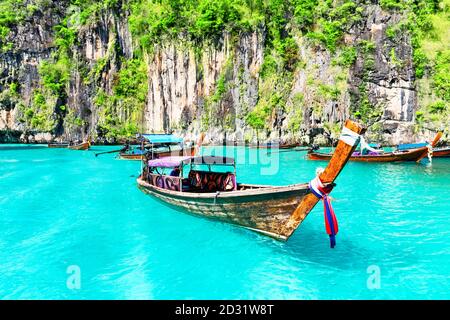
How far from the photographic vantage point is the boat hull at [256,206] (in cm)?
1008

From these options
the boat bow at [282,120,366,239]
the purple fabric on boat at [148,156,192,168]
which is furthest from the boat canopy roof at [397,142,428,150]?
the boat bow at [282,120,366,239]

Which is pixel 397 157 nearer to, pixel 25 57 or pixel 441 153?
pixel 441 153

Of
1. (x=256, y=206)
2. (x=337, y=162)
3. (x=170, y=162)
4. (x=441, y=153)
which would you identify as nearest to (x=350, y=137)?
(x=337, y=162)

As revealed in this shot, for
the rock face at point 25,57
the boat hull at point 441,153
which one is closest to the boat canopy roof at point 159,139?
the boat hull at point 441,153

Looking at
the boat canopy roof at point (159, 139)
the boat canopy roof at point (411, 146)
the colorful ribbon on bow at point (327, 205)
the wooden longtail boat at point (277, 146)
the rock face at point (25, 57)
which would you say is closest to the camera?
the colorful ribbon on bow at point (327, 205)

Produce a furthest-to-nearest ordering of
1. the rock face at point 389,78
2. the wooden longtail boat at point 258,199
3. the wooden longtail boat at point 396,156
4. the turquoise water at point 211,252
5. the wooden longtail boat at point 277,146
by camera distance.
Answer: the wooden longtail boat at point 277,146 < the rock face at point 389,78 < the wooden longtail boat at point 396,156 < the wooden longtail boat at point 258,199 < the turquoise water at point 211,252

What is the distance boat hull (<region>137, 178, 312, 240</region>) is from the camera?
33.1ft

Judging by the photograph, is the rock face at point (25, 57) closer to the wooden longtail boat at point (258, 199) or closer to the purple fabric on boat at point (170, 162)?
the purple fabric on boat at point (170, 162)

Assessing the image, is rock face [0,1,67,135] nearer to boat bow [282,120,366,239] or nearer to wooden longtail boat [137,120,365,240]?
wooden longtail boat [137,120,365,240]

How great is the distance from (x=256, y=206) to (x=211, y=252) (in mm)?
2185

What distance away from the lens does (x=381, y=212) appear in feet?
50.1

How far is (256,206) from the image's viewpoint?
432 inches

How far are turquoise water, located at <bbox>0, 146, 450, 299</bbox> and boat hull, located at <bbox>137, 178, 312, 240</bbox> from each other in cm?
56

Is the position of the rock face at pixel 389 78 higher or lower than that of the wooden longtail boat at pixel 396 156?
higher
